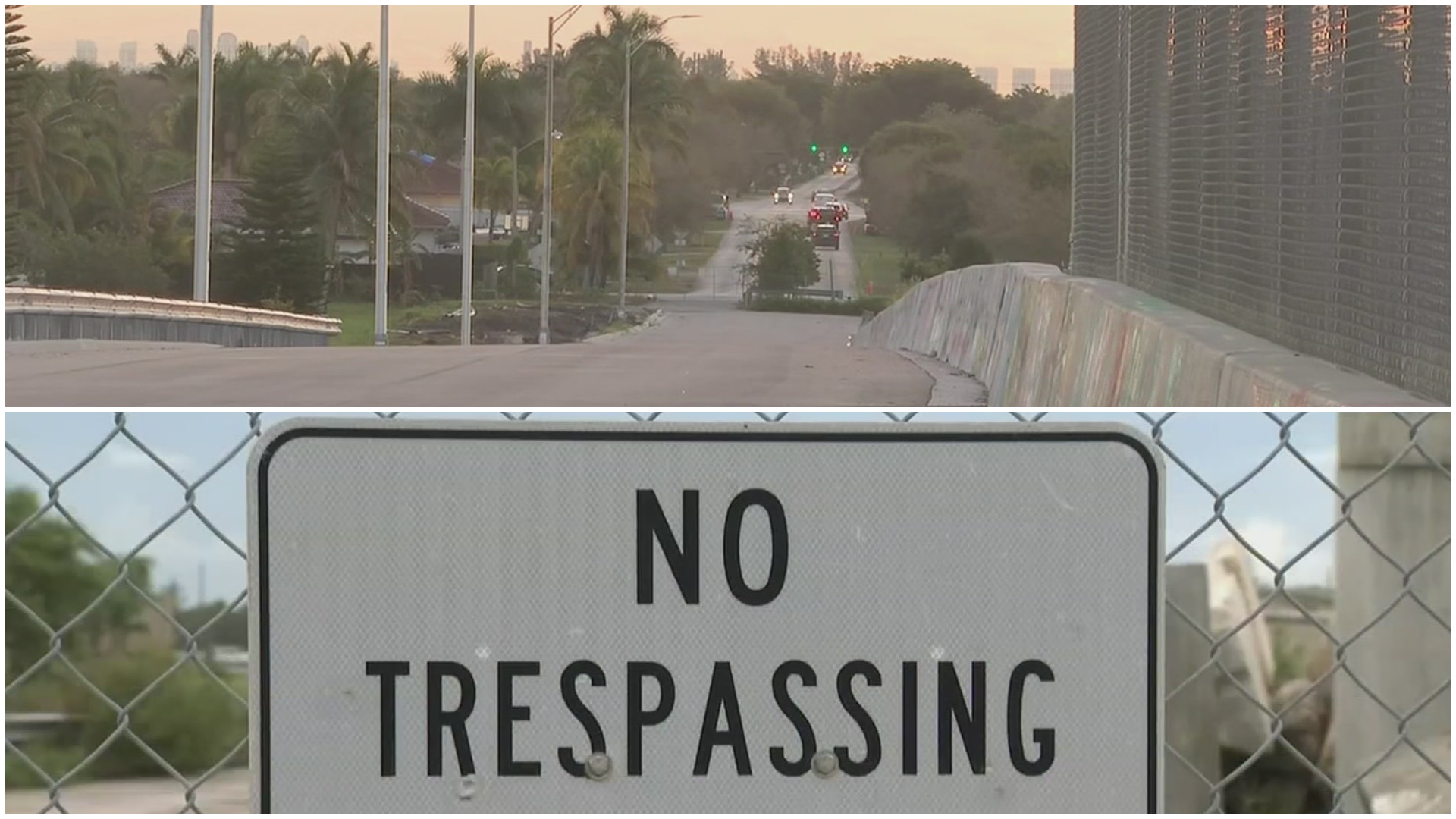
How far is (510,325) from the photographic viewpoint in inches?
2325

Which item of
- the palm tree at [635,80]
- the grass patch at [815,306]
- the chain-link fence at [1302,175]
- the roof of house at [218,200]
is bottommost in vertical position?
the chain-link fence at [1302,175]

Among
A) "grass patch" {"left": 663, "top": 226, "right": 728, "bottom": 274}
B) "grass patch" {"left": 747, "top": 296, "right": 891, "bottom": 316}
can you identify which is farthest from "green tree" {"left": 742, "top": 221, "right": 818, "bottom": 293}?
"grass patch" {"left": 663, "top": 226, "right": 728, "bottom": 274}

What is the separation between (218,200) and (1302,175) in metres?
53.8

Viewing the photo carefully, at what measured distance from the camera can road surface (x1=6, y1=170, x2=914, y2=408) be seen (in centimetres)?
1919

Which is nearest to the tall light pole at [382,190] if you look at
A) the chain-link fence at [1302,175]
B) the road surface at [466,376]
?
the road surface at [466,376]

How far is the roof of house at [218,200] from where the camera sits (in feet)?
190

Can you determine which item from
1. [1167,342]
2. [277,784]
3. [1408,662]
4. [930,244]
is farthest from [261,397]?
[930,244]

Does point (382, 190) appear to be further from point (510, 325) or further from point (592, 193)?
point (592, 193)

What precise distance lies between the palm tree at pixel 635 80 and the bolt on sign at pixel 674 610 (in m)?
57.6

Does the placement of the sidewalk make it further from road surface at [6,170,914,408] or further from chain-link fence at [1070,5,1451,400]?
road surface at [6,170,914,408]

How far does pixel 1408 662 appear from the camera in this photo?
5.50 m

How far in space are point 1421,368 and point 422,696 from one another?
5.53 meters

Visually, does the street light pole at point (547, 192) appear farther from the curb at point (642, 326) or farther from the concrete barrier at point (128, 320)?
the concrete barrier at point (128, 320)

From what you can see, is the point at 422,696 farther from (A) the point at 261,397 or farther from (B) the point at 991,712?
(A) the point at 261,397
